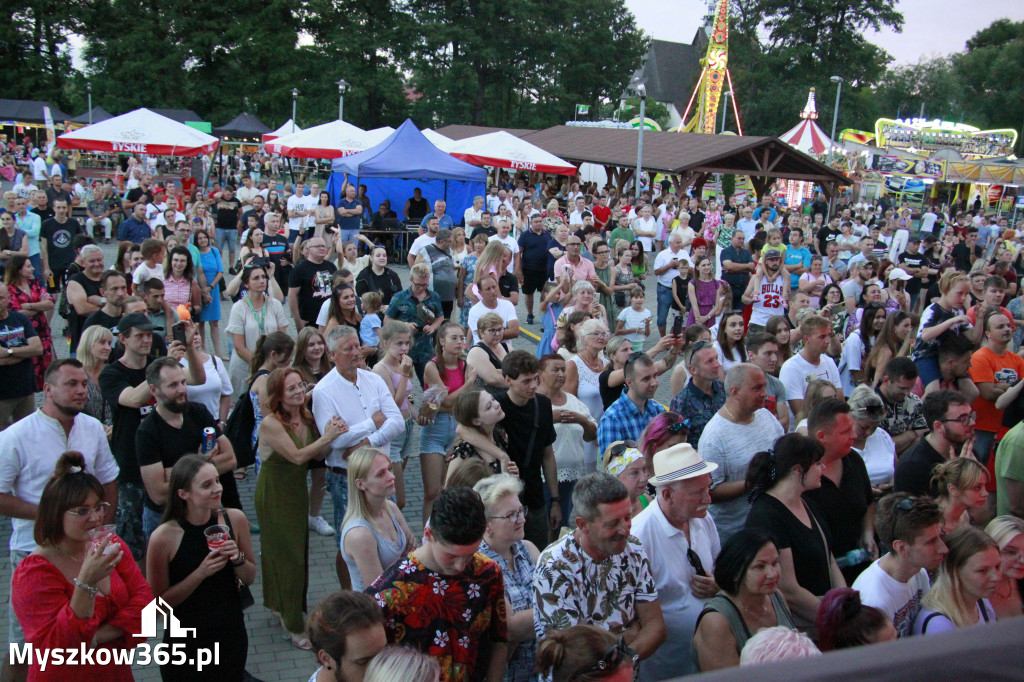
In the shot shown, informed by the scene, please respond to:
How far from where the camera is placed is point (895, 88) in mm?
79500

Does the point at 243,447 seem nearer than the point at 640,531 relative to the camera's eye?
No

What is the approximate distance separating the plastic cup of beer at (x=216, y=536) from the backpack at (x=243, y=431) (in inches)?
62.4

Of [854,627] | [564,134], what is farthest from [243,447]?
[564,134]

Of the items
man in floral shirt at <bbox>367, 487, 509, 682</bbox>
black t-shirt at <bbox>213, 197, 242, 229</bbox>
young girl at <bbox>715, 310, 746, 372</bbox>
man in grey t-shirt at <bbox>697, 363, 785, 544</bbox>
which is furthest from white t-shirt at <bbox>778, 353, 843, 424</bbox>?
black t-shirt at <bbox>213, 197, 242, 229</bbox>

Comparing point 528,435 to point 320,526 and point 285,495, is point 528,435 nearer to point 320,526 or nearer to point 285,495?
point 285,495

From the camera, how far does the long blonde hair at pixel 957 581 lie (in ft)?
11.1

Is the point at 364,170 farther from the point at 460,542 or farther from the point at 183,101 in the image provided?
the point at 183,101

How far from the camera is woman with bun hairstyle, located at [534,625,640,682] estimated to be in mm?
2525

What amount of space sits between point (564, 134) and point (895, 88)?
5908 centimetres

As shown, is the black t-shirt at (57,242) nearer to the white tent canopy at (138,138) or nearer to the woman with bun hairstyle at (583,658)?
the white tent canopy at (138,138)

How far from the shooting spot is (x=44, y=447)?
4.23 meters
